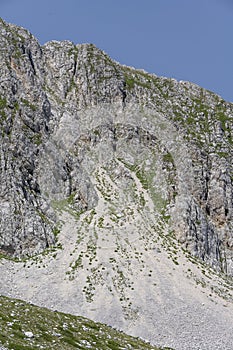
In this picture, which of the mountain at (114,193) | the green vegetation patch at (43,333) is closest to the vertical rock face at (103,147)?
the mountain at (114,193)

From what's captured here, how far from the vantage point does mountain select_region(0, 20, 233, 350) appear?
182 ft

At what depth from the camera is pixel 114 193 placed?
277ft

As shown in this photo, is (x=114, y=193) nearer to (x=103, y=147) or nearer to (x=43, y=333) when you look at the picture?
(x=103, y=147)

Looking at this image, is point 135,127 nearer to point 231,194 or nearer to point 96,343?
point 231,194

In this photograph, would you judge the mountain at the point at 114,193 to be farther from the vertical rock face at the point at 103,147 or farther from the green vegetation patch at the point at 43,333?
the green vegetation patch at the point at 43,333

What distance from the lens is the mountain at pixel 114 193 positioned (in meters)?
55.5

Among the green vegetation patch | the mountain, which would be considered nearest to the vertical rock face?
the mountain

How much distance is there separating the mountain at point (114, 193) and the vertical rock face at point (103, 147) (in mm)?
295

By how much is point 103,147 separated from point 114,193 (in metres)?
17.6

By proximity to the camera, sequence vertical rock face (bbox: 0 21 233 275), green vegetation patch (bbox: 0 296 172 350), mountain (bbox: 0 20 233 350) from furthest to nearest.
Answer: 1. vertical rock face (bbox: 0 21 233 275)
2. mountain (bbox: 0 20 233 350)
3. green vegetation patch (bbox: 0 296 172 350)

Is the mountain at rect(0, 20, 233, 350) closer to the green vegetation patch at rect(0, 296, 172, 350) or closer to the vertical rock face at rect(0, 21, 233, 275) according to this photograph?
the vertical rock face at rect(0, 21, 233, 275)

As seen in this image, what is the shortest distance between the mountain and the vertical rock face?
0.97ft

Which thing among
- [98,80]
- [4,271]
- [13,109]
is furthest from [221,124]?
[4,271]

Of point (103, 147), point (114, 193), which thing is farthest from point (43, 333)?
point (103, 147)
